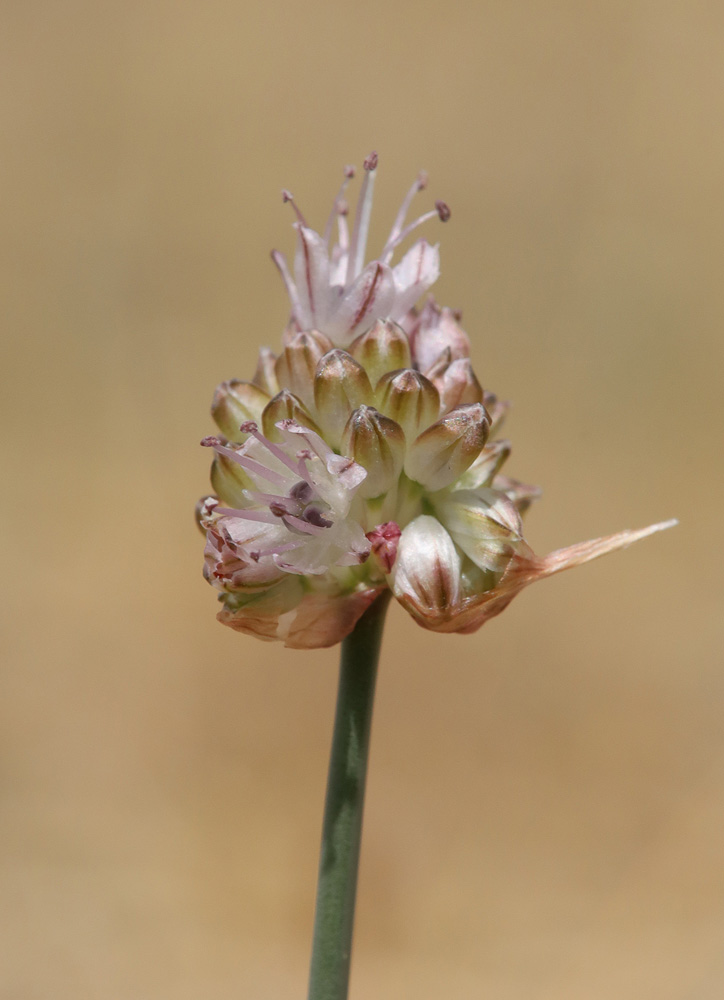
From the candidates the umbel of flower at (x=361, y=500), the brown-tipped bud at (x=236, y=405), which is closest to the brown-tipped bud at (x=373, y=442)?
the umbel of flower at (x=361, y=500)

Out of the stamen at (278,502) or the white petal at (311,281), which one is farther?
the white petal at (311,281)

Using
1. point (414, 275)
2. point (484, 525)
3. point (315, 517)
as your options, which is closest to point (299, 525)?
point (315, 517)

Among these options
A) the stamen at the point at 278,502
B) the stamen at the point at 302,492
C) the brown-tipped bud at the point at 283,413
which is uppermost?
the brown-tipped bud at the point at 283,413

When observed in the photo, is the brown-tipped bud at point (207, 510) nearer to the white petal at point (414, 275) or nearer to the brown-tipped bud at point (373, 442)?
the brown-tipped bud at point (373, 442)

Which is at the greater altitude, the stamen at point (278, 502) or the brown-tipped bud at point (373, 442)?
the brown-tipped bud at point (373, 442)

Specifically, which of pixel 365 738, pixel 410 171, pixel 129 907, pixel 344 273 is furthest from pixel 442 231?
pixel 365 738

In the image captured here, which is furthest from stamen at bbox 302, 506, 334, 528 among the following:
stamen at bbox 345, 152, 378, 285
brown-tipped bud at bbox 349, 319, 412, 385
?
stamen at bbox 345, 152, 378, 285
